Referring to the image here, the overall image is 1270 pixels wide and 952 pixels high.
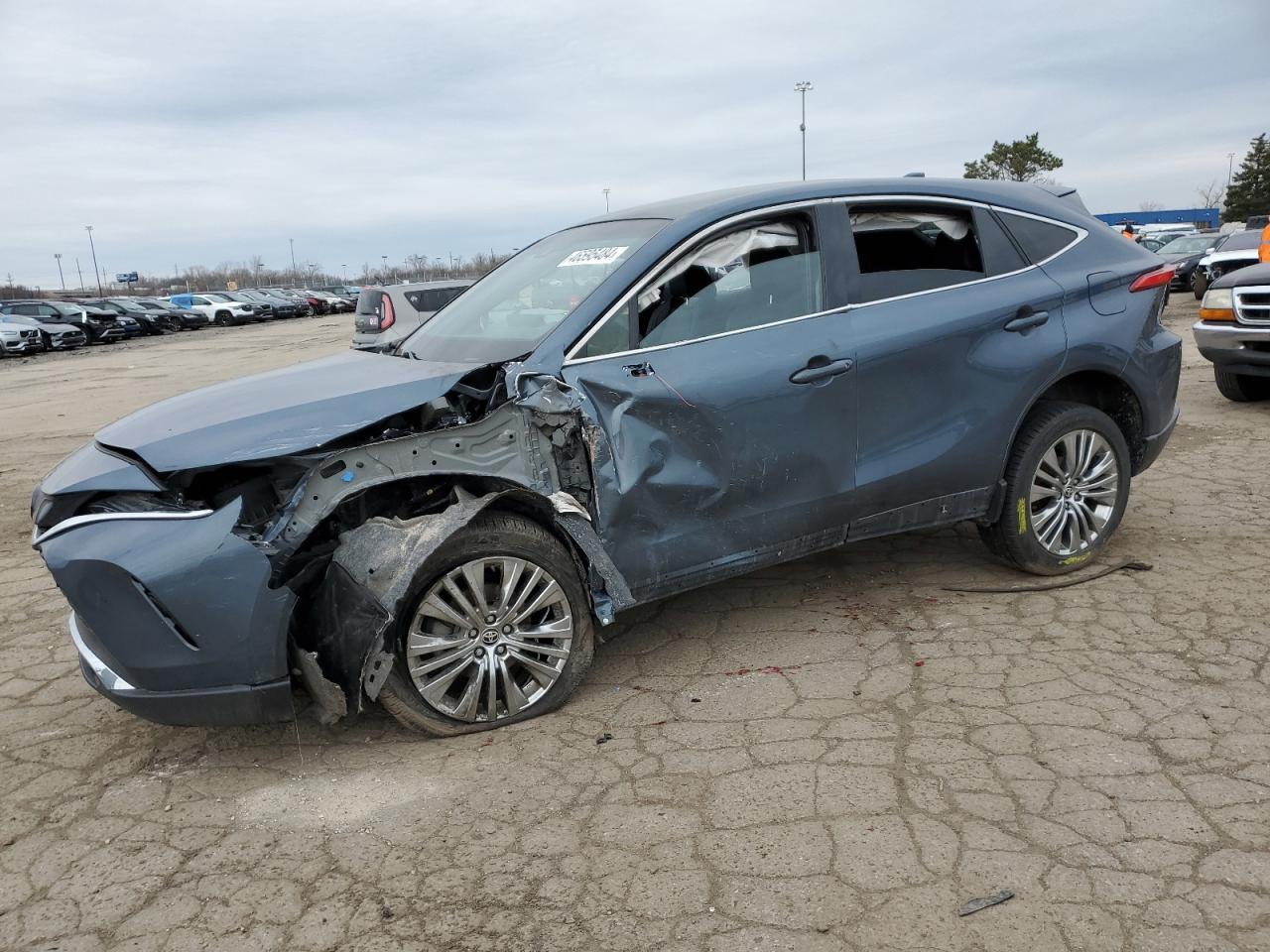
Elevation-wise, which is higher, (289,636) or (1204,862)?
(289,636)

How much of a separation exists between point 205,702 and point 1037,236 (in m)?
3.99

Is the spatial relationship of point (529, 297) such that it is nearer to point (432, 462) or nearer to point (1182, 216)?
point (432, 462)

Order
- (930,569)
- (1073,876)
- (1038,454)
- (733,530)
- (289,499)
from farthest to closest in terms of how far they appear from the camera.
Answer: (930,569) < (1038,454) < (733,530) < (289,499) < (1073,876)

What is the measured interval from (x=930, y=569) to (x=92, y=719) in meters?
3.88

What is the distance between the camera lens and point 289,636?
10.4 ft

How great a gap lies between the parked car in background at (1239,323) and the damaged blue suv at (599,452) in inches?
171

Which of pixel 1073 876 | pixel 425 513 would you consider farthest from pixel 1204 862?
pixel 425 513

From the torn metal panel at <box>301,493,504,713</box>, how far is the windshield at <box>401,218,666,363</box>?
79 centimetres

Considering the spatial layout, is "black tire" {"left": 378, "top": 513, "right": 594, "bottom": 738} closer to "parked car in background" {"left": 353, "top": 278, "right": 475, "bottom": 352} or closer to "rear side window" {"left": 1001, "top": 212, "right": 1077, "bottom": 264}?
"rear side window" {"left": 1001, "top": 212, "right": 1077, "bottom": 264}

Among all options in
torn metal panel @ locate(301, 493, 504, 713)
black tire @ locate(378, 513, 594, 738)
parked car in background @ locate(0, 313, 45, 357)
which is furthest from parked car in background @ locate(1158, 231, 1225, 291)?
parked car in background @ locate(0, 313, 45, 357)

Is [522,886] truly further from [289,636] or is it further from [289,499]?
[289,499]

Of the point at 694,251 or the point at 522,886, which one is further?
the point at 694,251

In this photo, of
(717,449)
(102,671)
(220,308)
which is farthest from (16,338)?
(717,449)

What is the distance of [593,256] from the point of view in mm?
3992
